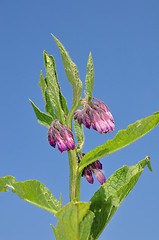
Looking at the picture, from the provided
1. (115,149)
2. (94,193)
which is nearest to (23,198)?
(94,193)

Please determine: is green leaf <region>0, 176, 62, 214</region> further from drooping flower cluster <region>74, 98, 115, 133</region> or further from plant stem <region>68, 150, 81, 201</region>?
drooping flower cluster <region>74, 98, 115, 133</region>

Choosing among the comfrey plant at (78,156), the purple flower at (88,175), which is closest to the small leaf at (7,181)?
the comfrey plant at (78,156)

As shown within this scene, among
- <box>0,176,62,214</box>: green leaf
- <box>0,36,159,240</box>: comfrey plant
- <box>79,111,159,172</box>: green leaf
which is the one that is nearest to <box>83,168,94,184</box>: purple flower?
<box>0,36,159,240</box>: comfrey plant

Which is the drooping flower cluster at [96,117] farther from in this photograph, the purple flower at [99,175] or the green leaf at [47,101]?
the purple flower at [99,175]

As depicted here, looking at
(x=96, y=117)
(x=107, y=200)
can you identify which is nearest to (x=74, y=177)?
Result: (x=107, y=200)

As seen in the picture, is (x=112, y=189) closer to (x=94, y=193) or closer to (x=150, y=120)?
(x=94, y=193)

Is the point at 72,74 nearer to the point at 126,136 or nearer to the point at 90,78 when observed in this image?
the point at 90,78
